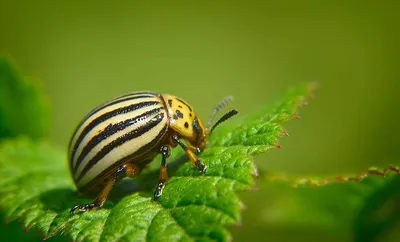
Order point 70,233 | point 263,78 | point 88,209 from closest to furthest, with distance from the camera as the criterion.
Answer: point 70,233 → point 88,209 → point 263,78

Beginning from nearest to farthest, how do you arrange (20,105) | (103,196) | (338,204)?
(103,196) < (338,204) < (20,105)

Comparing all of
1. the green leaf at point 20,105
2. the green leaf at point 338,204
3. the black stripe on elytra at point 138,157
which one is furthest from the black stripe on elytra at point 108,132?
the green leaf at point 20,105

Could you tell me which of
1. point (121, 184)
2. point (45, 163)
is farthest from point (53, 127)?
point (121, 184)

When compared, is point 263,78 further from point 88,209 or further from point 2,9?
point 88,209

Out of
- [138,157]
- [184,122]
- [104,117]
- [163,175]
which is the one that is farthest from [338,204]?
[104,117]

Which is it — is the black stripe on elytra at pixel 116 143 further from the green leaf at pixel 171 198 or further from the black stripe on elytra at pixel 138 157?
the green leaf at pixel 171 198

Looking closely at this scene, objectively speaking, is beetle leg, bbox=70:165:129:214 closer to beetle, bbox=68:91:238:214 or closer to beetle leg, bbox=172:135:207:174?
beetle, bbox=68:91:238:214

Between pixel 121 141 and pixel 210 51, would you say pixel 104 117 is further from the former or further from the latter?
pixel 210 51
